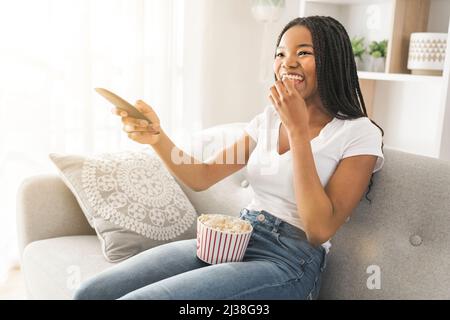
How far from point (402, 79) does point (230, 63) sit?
976 mm

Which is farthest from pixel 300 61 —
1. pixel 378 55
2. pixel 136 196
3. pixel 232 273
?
pixel 378 55

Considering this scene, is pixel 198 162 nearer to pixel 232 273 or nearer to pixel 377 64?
pixel 232 273

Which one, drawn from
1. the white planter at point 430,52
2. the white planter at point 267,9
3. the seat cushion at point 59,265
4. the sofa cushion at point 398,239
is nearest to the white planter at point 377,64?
the white planter at point 430,52

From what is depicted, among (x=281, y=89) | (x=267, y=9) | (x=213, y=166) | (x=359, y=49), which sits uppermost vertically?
(x=267, y=9)

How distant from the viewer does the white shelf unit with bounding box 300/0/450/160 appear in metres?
1.61

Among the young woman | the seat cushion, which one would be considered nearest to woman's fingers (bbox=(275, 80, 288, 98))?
the young woman

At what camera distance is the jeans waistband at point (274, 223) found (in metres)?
1.13

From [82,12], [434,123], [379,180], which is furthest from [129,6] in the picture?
[379,180]

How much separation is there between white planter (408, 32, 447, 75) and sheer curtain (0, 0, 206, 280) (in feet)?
2.87

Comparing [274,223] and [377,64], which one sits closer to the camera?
[274,223]

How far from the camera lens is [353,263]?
1.19 m

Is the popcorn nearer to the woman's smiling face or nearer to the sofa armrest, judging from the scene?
the woman's smiling face

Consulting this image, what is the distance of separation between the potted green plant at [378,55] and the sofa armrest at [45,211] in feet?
3.59

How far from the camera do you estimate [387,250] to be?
3.72 ft
